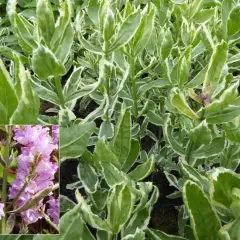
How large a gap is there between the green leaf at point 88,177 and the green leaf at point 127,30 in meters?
0.25

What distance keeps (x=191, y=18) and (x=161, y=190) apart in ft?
1.55

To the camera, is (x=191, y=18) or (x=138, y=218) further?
(x=191, y=18)

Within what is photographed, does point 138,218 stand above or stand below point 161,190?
above

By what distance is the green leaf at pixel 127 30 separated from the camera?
40.4 inches

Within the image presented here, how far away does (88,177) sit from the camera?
39.8 inches

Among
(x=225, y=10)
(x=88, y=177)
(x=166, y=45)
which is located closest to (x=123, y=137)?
(x=88, y=177)

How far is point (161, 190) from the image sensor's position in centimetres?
137

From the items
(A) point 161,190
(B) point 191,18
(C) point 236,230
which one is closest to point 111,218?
(C) point 236,230

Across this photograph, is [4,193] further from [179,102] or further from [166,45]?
[166,45]

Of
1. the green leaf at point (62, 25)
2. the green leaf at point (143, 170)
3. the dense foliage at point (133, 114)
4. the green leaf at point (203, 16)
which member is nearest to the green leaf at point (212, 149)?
the dense foliage at point (133, 114)

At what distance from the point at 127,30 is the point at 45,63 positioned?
0.25 m

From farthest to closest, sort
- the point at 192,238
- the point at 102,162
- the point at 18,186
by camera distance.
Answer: the point at 192,238 → the point at 102,162 → the point at 18,186

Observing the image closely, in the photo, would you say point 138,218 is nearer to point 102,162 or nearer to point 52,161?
point 102,162

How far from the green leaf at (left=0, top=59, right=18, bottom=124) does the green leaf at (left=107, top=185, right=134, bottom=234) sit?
192mm
